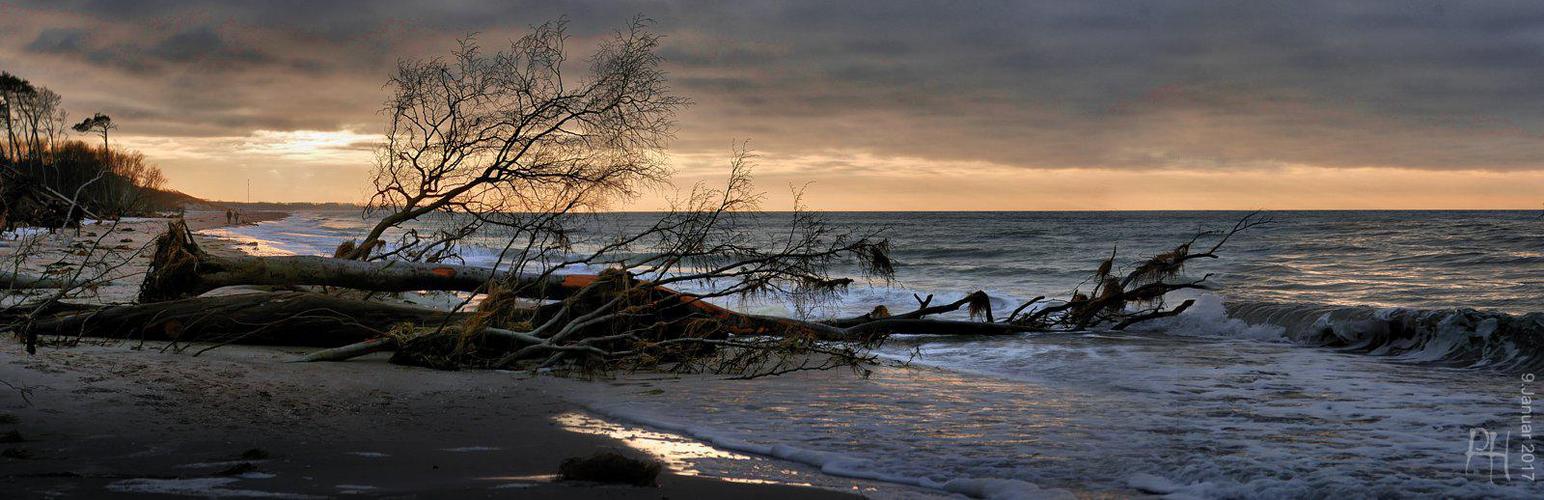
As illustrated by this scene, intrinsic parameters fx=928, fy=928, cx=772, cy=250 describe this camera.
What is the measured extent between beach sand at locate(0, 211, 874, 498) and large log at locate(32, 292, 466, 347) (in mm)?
1028

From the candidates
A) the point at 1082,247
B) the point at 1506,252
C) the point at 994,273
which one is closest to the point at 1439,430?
the point at 994,273

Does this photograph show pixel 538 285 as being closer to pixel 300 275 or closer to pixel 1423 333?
pixel 300 275

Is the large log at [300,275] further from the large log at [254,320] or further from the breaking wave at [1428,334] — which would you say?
the breaking wave at [1428,334]

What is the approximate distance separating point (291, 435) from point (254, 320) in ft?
14.9

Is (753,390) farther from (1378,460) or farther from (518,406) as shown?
(1378,460)

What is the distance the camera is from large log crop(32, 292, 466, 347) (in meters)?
8.24

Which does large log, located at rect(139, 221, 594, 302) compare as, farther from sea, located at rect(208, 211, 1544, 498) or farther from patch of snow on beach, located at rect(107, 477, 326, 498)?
patch of snow on beach, located at rect(107, 477, 326, 498)

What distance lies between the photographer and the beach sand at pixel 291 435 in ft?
11.9

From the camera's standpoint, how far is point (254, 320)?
8.50 metres

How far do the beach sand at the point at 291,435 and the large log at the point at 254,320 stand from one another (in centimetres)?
103

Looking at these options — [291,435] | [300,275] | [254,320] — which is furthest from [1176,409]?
[300,275]

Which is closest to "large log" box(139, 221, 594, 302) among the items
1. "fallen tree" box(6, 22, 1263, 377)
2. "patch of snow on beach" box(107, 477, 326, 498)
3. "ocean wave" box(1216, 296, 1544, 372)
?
"fallen tree" box(6, 22, 1263, 377)

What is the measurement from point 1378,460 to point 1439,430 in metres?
1.27

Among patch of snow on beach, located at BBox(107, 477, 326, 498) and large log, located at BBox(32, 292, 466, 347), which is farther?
large log, located at BBox(32, 292, 466, 347)
